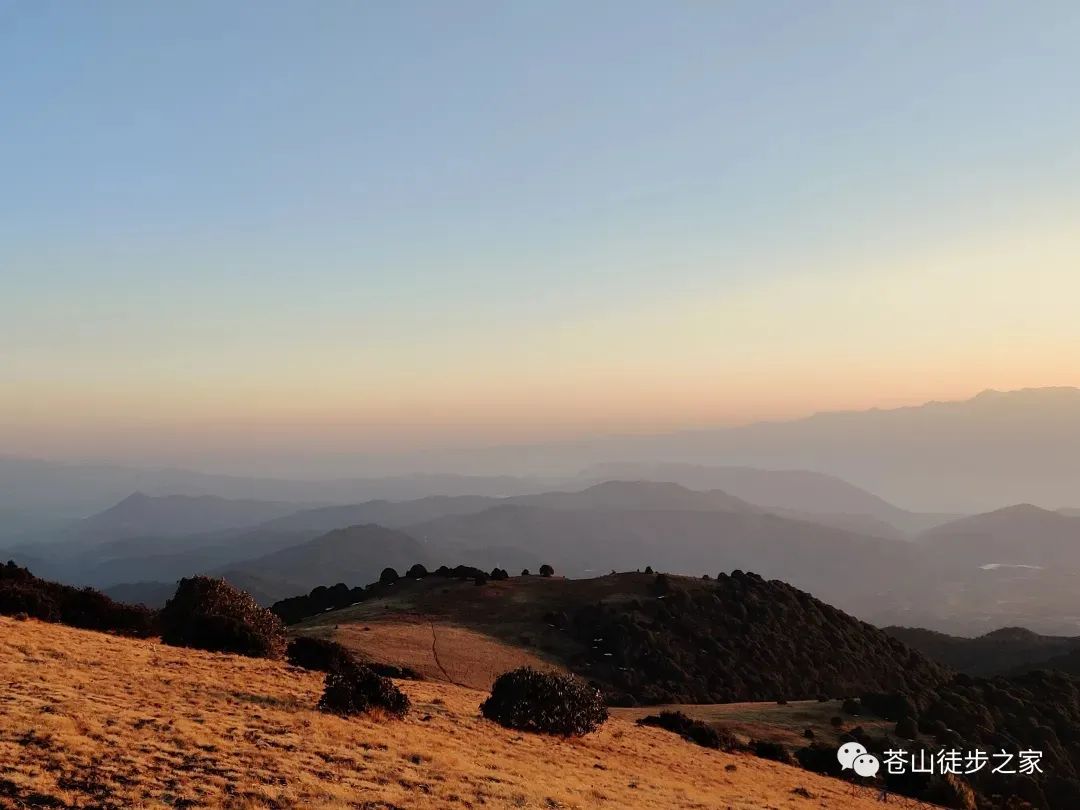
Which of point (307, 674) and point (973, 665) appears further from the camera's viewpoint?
point (973, 665)

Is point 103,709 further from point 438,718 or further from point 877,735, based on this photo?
point 877,735

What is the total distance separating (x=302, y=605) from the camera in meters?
83.1

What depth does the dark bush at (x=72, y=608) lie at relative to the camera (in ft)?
101

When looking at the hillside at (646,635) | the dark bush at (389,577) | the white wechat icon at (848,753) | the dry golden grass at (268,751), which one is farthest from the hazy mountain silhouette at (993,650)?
the dry golden grass at (268,751)

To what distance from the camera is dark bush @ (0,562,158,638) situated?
101 feet

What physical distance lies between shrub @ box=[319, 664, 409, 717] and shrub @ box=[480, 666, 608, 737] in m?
4.68

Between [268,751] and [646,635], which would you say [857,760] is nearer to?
[646,635]

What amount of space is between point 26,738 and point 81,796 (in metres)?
3.80

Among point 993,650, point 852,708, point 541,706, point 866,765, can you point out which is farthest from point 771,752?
point 993,650

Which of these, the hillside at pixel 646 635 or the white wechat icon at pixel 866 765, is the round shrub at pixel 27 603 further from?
the white wechat icon at pixel 866 765

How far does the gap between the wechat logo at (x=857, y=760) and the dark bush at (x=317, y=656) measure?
27.0m

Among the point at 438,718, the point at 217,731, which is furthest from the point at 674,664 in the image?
the point at 217,731

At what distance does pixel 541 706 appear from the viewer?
26.8 m

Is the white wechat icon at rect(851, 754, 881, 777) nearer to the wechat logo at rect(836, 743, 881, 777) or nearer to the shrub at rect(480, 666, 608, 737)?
the wechat logo at rect(836, 743, 881, 777)
